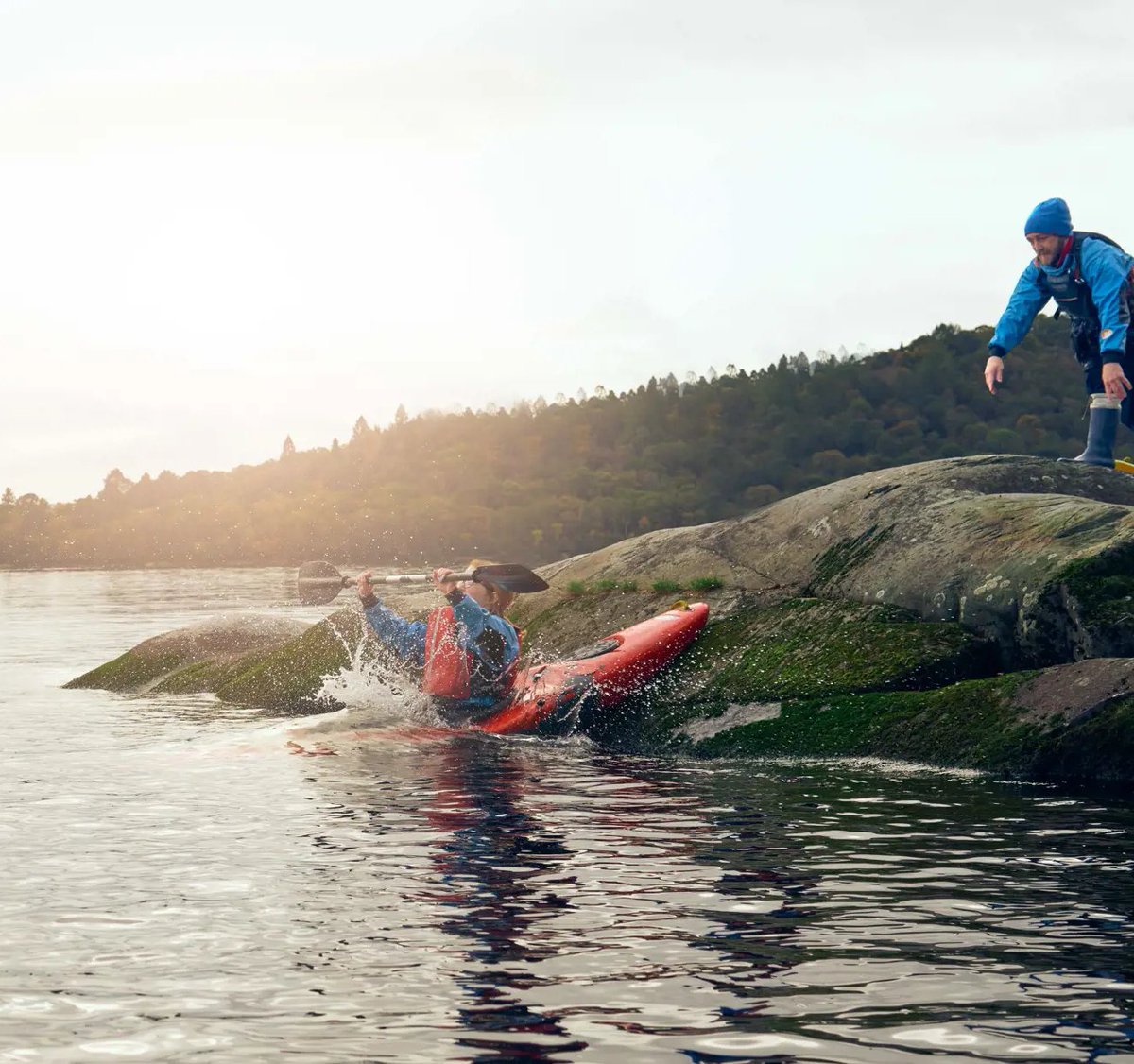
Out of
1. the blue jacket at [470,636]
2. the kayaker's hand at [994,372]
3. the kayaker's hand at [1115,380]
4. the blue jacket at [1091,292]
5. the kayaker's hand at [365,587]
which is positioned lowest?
the blue jacket at [470,636]

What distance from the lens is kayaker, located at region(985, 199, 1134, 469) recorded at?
11562 mm

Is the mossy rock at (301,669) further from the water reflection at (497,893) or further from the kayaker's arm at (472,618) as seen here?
the water reflection at (497,893)

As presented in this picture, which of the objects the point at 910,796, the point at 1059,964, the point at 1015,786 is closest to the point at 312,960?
the point at 1059,964

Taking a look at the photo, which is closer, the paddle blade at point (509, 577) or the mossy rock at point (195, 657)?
the paddle blade at point (509, 577)

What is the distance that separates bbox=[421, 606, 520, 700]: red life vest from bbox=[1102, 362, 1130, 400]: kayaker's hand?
5703 mm

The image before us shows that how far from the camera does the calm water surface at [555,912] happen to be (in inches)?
193

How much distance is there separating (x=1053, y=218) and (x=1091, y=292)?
698 millimetres

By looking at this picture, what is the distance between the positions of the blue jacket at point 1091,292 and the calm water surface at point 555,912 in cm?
395

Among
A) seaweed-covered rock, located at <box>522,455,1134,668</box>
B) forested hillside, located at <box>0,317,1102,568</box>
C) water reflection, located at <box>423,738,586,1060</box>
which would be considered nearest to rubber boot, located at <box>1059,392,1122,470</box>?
seaweed-covered rock, located at <box>522,455,1134,668</box>

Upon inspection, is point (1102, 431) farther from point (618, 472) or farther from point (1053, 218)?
point (618, 472)

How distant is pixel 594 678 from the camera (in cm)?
1295

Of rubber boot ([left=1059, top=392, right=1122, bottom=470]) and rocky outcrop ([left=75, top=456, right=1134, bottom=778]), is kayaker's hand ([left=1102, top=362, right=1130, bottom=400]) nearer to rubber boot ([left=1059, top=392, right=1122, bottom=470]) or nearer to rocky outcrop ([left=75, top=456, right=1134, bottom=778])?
rubber boot ([left=1059, top=392, right=1122, bottom=470])

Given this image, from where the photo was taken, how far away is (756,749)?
11.5 metres

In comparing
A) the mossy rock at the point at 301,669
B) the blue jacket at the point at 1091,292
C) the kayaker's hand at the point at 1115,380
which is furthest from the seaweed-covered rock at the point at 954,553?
the mossy rock at the point at 301,669
